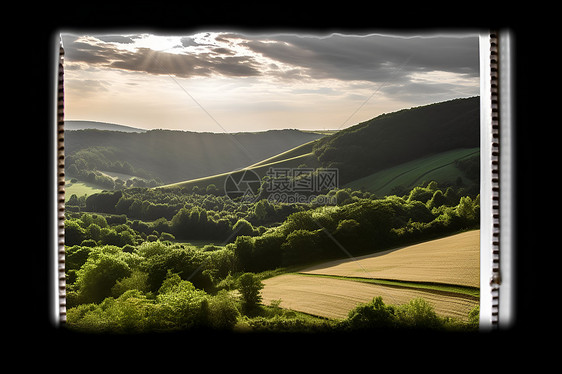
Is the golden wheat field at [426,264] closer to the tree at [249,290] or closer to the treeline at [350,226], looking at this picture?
the treeline at [350,226]

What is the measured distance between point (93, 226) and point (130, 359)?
3.28 feet

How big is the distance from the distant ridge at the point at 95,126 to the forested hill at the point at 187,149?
3cm

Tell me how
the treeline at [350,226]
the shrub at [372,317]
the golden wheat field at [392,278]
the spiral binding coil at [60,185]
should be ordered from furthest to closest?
the treeline at [350,226] → the golden wheat field at [392,278] → the shrub at [372,317] → the spiral binding coil at [60,185]

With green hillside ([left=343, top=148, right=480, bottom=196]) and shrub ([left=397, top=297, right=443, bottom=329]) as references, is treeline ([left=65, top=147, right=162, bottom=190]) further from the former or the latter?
shrub ([left=397, top=297, right=443, bottom=329])

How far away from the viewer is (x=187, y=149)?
10.3 feet

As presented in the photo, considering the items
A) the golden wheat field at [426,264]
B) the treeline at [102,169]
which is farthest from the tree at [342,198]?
the treeline at [102,169]

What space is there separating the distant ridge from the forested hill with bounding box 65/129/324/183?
0.03 m

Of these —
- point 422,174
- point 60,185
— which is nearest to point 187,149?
point 60,185

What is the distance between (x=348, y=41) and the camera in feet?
9.64

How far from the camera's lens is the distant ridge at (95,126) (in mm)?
2861
